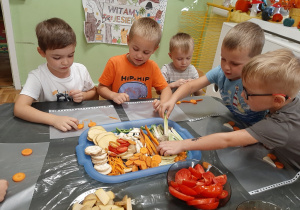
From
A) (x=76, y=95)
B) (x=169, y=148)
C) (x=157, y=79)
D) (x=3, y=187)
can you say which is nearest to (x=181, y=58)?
(x=157, y=79)

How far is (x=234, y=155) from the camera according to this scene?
2.81 ft

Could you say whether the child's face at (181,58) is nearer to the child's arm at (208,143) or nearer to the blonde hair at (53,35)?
the blonde hair at (53,35)

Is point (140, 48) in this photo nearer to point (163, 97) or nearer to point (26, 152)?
point (163, 97)

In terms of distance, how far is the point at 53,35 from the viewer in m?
1.01

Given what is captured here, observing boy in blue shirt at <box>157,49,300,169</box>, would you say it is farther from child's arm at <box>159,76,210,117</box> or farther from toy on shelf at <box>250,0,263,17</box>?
toy on shelf at <box>250,0,263,17</box>

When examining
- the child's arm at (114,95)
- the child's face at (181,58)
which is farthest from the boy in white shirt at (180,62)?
the child's arm at (114,95)

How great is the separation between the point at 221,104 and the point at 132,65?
564 millimetres

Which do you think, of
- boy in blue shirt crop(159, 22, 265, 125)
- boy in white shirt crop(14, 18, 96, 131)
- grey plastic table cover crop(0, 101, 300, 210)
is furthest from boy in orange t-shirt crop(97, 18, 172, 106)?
grey plastic table cover crop(0, 101, 300, 210)

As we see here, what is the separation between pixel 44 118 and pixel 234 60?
841 millimetres

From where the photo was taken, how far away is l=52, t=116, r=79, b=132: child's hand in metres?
0.87

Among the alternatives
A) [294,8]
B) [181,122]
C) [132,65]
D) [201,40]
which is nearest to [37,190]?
[181,122]

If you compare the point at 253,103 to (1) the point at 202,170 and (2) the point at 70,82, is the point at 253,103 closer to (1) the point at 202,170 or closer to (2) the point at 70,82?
(1) the point at 202,170

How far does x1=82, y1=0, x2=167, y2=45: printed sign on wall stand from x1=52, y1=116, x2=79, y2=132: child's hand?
1801 millimetres

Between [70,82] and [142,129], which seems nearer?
[142,129]
